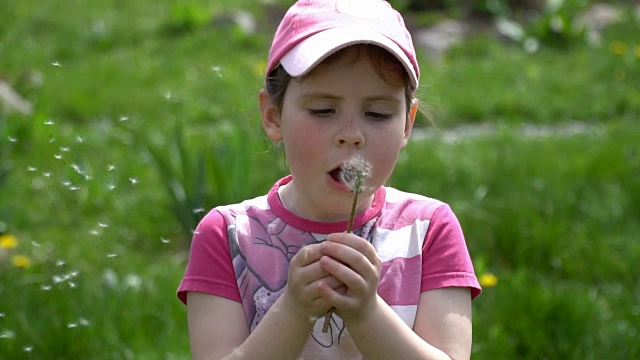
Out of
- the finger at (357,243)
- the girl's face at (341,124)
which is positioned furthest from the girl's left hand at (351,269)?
the girl's face at (341,124)

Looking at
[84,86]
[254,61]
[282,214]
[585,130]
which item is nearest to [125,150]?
[84,86]

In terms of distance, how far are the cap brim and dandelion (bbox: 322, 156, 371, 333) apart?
0.61 feet

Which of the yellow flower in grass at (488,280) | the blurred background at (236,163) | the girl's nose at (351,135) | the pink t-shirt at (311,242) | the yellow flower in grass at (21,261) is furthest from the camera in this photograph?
the yellow flower in grass at (21,261)

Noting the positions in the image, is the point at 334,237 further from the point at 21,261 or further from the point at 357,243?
the point at 21,261

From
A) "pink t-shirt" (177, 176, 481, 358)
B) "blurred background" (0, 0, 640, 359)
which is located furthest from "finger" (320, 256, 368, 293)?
"blurred background" (0, 0, 640, 359)

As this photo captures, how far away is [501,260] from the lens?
3686 millimetres

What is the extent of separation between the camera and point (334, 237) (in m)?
1.75

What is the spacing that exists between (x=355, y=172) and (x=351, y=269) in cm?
16

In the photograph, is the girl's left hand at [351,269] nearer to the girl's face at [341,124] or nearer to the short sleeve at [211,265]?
the girl's face at [341,124]

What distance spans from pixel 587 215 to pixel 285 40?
2.24m

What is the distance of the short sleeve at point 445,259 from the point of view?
199 cm

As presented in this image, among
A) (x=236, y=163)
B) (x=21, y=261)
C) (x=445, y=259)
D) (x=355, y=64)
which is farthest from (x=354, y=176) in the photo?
(x=21, y=261)

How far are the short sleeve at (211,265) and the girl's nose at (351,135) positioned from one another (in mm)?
324

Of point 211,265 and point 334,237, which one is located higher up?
point 334,237
